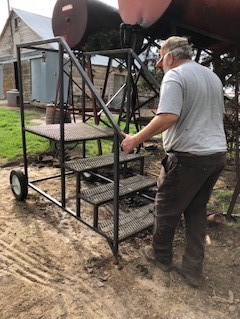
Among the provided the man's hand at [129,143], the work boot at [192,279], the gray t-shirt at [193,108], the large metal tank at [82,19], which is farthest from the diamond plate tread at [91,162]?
the large metal tank at [82,19]

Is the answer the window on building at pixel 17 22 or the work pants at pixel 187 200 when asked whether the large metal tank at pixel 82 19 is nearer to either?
the work pants at pixel 187 200

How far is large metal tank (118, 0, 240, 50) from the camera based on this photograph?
11.6 feet

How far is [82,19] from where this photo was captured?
5594 mm

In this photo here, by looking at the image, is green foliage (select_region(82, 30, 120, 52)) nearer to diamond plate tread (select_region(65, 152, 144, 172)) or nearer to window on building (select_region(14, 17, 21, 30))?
diamond plate tread (select_region(65, 152, 144, 172))

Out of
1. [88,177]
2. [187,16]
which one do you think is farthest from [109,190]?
[187,16]

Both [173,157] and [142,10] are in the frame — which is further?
[142,10]

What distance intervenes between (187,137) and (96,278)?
1.35m

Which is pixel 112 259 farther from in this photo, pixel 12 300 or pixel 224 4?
pixel 224 4

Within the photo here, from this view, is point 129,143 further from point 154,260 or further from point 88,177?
point 88,177

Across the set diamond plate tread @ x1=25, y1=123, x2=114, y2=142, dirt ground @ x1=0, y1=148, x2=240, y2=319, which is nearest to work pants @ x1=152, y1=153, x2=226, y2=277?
dirt ground @ x1=0, y1=148, x2=240, y2=319

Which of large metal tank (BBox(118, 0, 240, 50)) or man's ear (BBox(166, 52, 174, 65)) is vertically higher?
large metal tank (BBox(118, 0, 240, 50))

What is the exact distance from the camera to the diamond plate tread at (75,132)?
3.12 meters

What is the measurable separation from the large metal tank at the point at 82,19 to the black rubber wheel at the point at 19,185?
3258mm

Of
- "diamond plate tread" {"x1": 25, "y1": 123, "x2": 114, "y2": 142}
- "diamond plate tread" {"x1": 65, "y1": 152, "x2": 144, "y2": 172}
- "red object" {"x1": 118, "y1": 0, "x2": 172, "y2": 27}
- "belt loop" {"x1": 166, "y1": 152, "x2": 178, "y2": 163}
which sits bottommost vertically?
"diamond plate tread" {"x1": 65, "y1": 152, "x2": 144, "y2": 172}
